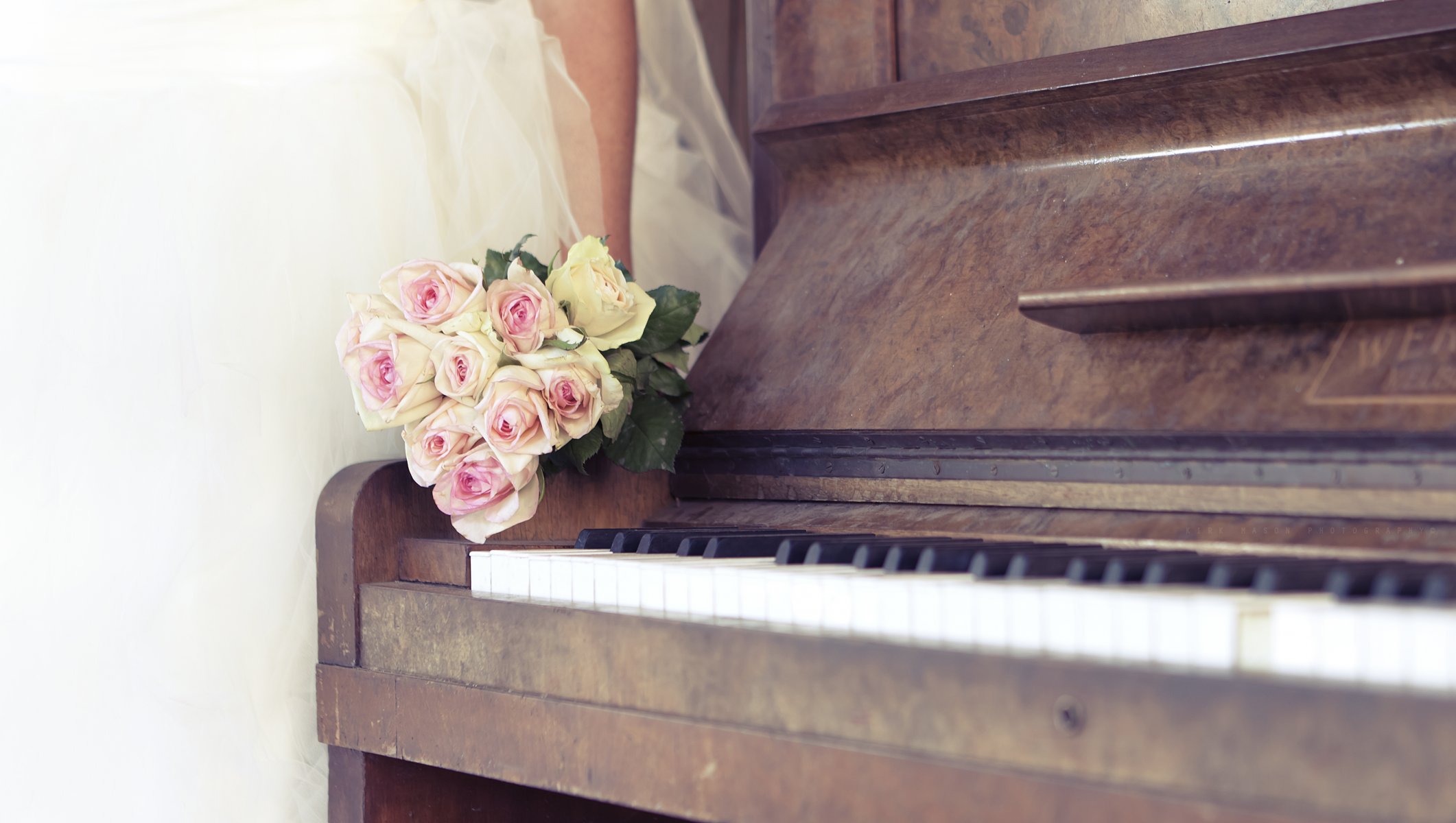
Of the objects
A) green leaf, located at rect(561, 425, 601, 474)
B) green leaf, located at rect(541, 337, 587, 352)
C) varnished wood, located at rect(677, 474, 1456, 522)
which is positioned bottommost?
varnished wood, located at rect(677, 474, 1456, 522)

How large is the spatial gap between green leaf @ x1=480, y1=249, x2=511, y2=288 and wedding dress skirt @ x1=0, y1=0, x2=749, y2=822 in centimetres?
13

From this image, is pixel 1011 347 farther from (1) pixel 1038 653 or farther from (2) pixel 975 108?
(1) pixel 1038 653

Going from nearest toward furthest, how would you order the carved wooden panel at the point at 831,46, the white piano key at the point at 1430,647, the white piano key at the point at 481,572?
1. the white piano key at the point at 1430,647
2. the white piano key at the point at 481,572
3. the carved wooden panel at the point at 831,46

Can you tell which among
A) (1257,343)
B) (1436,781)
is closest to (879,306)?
(1257,343)

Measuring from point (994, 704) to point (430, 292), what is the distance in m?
0.65

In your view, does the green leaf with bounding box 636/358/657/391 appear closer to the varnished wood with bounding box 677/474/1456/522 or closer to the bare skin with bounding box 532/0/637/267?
the varnished wood with bounding box 677/474/1456/522

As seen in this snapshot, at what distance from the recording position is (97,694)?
40.7 inches

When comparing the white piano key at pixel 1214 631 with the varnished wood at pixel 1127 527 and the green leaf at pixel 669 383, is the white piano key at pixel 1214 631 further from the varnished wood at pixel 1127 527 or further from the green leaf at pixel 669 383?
the green leaf at pixel 669 383

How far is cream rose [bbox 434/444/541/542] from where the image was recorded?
1.09 metres

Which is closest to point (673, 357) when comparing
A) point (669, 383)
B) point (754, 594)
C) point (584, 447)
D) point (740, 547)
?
point (669, 383)

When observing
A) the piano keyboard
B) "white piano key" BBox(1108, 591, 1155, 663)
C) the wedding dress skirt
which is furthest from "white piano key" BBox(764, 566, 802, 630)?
the wedding dress skirt

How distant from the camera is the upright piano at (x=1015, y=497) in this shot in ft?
2.07

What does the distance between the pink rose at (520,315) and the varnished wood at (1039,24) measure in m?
0.50

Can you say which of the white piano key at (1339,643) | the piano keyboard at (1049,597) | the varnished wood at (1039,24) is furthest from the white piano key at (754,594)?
the varnished wood at (1039,24)
